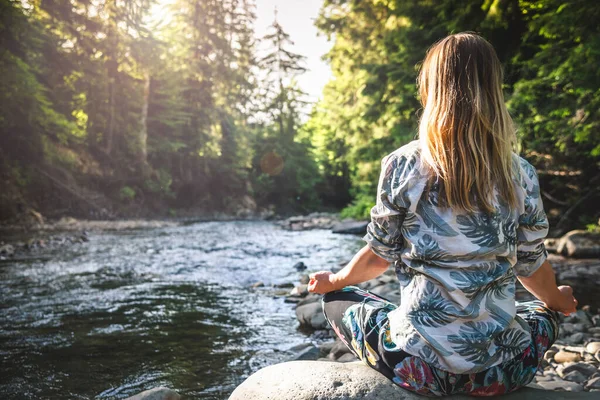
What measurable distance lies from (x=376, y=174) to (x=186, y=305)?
1258 centimetres

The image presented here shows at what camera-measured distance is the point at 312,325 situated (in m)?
4.60

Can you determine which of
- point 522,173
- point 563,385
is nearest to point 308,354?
point 563,385

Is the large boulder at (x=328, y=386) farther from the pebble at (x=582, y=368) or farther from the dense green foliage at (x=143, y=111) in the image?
the dense green foliage at (x=143, y=111)

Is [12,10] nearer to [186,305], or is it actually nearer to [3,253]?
[3,253]

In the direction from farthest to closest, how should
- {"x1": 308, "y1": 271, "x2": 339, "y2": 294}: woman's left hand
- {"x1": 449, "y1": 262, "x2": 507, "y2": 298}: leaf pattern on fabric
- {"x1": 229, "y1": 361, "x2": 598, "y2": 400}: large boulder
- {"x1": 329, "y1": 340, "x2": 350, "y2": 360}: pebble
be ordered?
{"x1": 329, "y1": 340, "x2": 350, "y2": 360}: pebble < {"x1": 308, "y1": 271, "x2": 339, "y2": 294}: woman's left hand < {"x1": 229, "y1": 361, "x2": 598, "y2": 400}: large boulder < {"x1": 449, "y1": 262, "x2": 507, "y2": 298}: leaf pattern on fabric

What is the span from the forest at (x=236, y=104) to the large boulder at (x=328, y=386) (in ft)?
7.99

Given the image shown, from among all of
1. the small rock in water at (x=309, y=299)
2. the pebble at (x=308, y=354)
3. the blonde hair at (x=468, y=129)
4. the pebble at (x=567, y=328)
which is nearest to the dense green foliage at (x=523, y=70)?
the blonde hair at (x=468, y=129)

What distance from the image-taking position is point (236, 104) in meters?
33.0

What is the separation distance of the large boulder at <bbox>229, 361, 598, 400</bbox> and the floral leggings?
38mm

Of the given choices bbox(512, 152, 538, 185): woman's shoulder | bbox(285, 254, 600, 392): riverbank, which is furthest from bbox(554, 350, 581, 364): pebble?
bbox(512, 152, 538, 185): woman's shoulder

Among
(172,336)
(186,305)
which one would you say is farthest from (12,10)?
(172,336)

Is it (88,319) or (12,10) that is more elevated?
(12,10)

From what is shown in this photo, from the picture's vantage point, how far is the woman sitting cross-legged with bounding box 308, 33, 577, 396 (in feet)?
4.75

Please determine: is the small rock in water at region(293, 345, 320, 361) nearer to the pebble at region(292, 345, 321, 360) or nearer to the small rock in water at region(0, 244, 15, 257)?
the pebble at region(292, 345, 321, 360)
